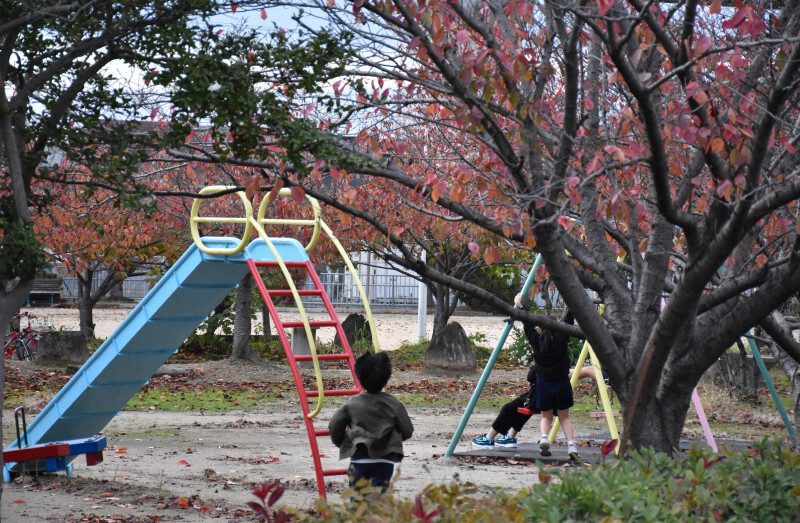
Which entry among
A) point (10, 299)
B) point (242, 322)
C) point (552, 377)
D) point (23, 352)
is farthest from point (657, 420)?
point (23, 352)

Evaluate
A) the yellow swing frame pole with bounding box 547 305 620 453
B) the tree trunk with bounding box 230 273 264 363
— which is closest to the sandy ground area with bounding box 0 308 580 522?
the yellow swing frame pole with bounding box 547 305 620 453

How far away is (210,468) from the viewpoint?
26.8 feet

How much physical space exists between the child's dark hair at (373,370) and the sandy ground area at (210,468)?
0.89 meters

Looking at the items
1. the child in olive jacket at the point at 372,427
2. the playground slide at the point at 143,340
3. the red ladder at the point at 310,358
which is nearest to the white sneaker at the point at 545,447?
the red ladder at the point at 310,358

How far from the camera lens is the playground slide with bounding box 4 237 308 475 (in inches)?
318

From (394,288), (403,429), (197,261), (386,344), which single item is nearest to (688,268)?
(403,429)

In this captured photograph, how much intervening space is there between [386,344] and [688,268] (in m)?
17.5

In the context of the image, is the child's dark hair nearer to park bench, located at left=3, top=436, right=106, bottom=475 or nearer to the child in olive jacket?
the child in olive jacket

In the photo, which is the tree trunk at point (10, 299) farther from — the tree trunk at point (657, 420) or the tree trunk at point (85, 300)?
the tree trunk at point (85, 300)

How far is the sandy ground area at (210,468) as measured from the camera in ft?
21.5

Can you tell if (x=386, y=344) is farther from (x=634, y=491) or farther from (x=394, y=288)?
(x=634, y=491)

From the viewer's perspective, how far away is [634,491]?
3.34 meters

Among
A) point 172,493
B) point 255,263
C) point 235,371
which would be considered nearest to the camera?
point 172,493

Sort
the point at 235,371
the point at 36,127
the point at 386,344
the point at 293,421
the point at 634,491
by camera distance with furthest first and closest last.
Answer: the point at 386,344
the point at 235,371
the point at 293,421
the point at 36,127
the point at 634,491
